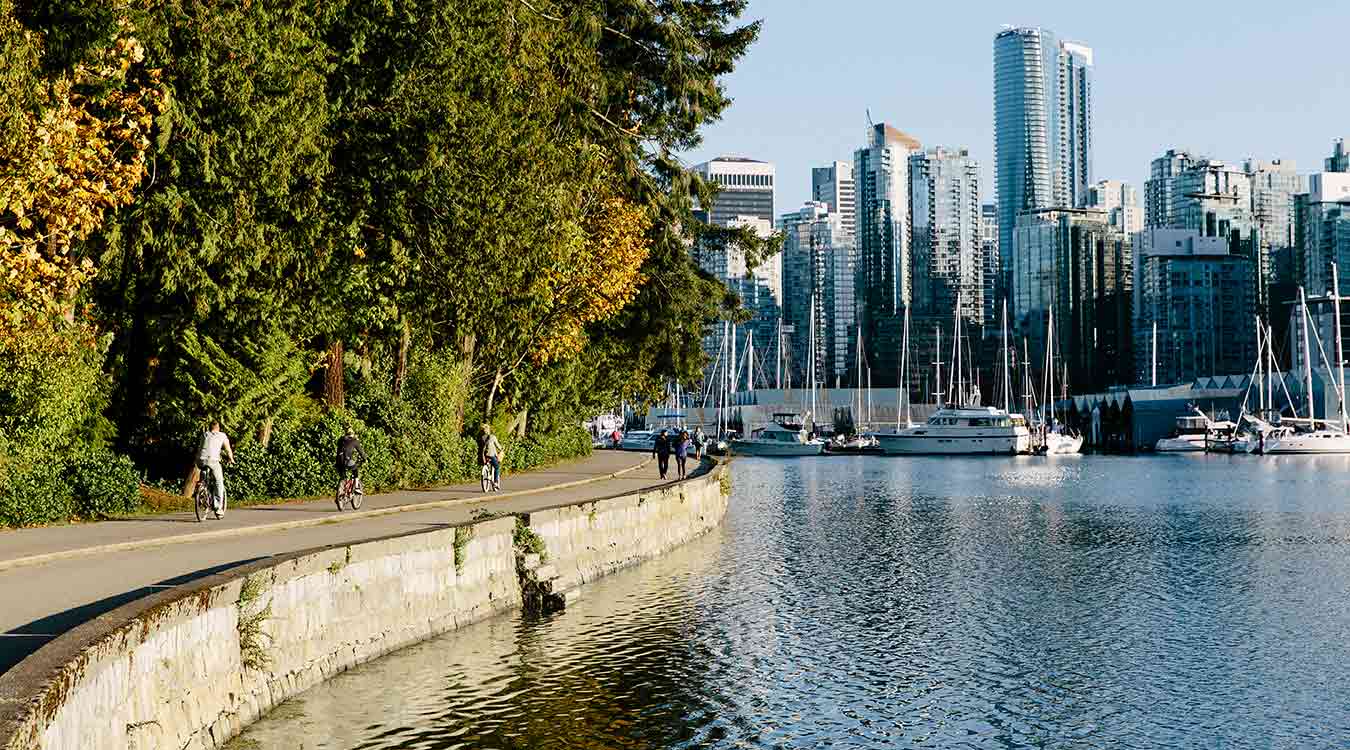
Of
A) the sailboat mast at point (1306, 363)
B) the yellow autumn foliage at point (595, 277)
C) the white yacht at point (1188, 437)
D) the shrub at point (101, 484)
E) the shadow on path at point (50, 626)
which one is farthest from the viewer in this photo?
the white yacht at point (1188, 437)

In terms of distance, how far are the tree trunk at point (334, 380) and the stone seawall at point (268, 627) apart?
9.09m

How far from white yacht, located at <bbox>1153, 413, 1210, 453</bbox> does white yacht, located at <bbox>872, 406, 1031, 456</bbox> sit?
77.9 feet

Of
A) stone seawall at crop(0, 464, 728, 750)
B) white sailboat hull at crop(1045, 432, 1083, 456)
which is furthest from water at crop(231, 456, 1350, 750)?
white sailboat hull at crop(1045, 432, 1083, 456)

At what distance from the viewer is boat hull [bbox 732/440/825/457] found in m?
130

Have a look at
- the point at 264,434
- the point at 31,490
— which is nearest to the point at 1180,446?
the point at 264,434

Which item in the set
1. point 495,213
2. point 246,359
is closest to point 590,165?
point 495,213

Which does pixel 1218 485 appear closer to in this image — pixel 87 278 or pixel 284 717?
pixel 87 278

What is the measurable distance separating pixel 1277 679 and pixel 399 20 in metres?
22.4

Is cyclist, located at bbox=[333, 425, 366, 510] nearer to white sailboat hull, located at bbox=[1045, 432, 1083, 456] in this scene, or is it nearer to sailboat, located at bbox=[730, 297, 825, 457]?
Result: sailboat, located at bbox=[730, 297, 825, 457]

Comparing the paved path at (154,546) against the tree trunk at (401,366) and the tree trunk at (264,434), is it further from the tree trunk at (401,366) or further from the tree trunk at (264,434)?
the tree trunk at (401,366)

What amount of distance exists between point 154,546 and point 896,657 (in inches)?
419

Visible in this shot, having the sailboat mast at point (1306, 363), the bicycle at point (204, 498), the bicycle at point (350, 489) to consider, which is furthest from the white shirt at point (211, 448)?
the sailboat mast at point (1306, 363)

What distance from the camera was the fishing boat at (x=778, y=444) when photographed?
131 m

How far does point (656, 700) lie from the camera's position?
58.3 feet
